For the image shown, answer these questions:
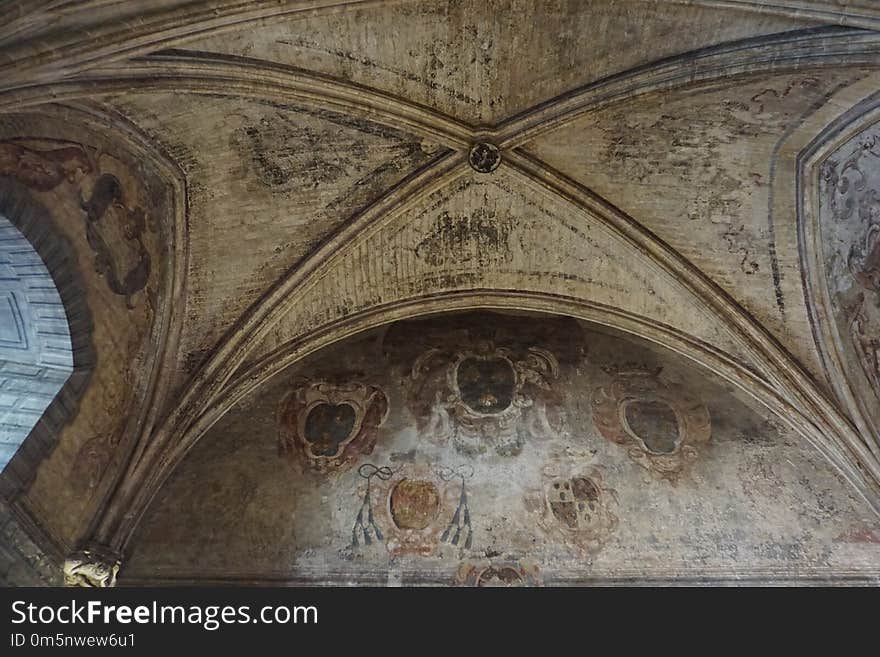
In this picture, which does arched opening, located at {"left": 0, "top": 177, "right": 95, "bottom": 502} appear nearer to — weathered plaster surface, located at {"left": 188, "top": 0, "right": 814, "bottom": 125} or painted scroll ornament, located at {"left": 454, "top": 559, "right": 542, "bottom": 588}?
weathered plaster surface, located at {"left": 188, "top": 0, "right": 814, "bottom": 125}

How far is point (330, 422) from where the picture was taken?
31.4 ft

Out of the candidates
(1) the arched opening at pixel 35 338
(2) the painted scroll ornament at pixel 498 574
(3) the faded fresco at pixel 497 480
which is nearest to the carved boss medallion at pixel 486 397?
(3) the faded fresco at pixel 497 480

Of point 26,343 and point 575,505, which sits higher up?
point 26,343

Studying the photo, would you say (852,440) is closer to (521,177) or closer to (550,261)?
(550,261)

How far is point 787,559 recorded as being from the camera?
337 inches

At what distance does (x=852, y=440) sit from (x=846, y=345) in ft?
3.87

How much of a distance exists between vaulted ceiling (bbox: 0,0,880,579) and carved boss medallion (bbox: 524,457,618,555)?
84.0 inches

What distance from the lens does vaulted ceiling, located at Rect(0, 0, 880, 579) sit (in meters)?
6.91

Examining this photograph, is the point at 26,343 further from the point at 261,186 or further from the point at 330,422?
the point at 330,422

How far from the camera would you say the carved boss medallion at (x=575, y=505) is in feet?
28.8

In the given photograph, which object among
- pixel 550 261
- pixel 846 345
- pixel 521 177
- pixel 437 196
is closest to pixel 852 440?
pixel 846 345

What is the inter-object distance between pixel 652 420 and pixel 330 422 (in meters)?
4.33

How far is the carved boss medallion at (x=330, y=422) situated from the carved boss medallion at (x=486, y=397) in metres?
0.65

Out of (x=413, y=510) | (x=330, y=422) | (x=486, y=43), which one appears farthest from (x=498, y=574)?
(x=486, y=43)
